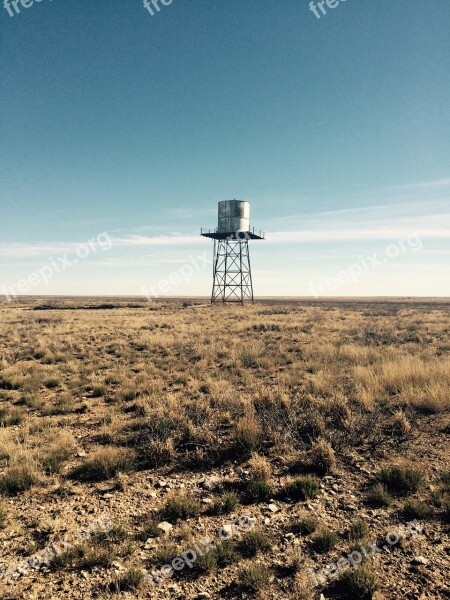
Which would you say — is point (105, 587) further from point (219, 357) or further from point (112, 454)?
point (219, 357)

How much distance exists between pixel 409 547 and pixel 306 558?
1.23 meters

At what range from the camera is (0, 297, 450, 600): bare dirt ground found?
3812mm

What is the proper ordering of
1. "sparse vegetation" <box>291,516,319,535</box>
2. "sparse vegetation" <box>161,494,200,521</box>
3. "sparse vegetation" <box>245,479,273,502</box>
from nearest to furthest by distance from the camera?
1. "sparse vegetation" <box>291,516,319,535</box>
2. "sparse vegetation" <box>161,494,200,521</box>
3. "sparse vegetation" <box>245,479,273,502</box>

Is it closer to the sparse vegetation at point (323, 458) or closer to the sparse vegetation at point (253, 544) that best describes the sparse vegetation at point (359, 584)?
the sparse vegetation at point (253, 544)

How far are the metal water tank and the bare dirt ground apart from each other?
3788 cm

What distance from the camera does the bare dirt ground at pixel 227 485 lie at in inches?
150

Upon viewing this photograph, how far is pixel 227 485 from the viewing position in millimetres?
5602

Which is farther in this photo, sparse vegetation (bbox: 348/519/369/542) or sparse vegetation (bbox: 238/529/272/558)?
sparse vegetation (bbox: 348/519/369/542)

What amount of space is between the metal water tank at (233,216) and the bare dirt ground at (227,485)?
37.9 m

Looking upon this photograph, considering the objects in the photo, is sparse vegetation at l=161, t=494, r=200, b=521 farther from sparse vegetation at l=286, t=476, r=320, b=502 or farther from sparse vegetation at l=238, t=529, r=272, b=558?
sparse vegetation at l=286, t=476, r=320, b=502

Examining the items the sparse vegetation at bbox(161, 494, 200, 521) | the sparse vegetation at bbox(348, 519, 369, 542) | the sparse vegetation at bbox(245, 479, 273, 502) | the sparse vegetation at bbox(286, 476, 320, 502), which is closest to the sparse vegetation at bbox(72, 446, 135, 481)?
the sparse vegetation at bbox(161, 494, 200, 521)

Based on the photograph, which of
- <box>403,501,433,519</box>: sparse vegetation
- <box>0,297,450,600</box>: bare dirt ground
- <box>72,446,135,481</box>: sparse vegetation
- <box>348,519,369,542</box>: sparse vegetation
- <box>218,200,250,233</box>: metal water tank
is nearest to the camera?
<box>0,297,450,600</box>: bare dirt ground

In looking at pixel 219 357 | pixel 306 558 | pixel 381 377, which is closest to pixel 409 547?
pixel 306 558

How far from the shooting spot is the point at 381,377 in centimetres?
1042
